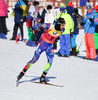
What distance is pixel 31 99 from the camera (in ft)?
20.2

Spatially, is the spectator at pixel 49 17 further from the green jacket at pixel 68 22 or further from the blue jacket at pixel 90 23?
the blue jacket at pixel 90 23

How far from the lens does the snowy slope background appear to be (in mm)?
6550

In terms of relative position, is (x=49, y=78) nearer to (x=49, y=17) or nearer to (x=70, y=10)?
(x=70, y=10)

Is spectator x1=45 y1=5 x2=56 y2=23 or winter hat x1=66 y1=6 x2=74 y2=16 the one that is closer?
winter hat x1=66 y1=6 x2=74 y2=16

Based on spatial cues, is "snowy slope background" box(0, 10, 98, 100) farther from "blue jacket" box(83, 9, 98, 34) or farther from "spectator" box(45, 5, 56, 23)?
"spectator" box(45, 5, 56, 23)

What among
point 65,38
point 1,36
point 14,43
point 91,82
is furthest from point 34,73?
point 1,36

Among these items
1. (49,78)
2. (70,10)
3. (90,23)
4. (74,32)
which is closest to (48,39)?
(49,78)

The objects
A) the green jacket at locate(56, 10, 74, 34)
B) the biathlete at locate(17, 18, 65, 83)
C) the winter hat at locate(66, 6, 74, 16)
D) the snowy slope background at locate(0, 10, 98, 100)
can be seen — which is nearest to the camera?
the snowy slope background at locate(0, 10, 98, 100)

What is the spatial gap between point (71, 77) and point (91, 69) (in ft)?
5.32

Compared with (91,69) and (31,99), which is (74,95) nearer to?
(31,99)

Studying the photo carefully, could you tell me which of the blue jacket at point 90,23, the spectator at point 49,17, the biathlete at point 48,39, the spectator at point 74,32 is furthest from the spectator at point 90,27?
the biathlete at point 48,39

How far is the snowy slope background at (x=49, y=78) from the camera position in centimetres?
655

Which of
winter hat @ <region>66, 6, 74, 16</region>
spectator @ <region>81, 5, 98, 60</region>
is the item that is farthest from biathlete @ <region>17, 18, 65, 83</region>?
winter hat @ <region>66, 6, 74, 16</region>

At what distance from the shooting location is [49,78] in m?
8.30
